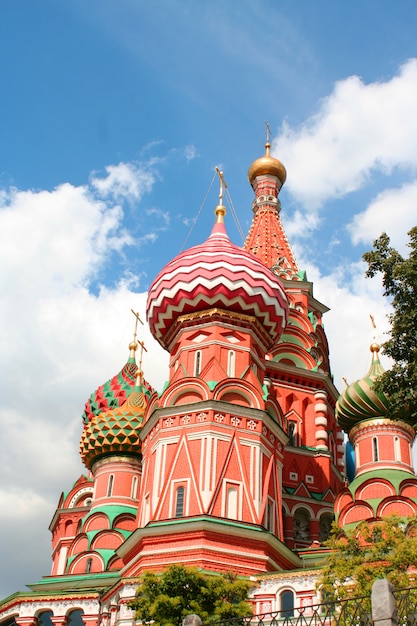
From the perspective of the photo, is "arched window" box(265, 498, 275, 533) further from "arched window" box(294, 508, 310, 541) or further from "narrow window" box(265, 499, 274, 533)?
"arched window" box(294, 508, 310, 541)

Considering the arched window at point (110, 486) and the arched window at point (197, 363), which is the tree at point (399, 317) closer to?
the arched window at point (197, 363)

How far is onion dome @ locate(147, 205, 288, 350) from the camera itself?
23.7 meters

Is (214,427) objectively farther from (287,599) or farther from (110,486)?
(110,486)

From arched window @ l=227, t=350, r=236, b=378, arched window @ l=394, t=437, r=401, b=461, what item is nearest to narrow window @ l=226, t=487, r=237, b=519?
arched window @ l=227, t=350, r=236, b=378

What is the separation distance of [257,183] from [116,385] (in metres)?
13.0

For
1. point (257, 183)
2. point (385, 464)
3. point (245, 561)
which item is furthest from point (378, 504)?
point (257, 183)

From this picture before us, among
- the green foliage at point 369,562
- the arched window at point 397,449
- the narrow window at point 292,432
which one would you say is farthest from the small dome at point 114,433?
the green foliage at point 369,562

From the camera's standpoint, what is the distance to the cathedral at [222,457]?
19641 millimetres

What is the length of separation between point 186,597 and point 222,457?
5.77 meters

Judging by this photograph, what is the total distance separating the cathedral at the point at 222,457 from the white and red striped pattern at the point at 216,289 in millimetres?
Answer: 44

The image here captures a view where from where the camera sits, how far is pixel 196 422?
21328 millimetres

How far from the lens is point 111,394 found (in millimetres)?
28781

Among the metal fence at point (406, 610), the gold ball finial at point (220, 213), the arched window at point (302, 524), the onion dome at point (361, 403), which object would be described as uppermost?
the gold ball finial at point (220, 213)

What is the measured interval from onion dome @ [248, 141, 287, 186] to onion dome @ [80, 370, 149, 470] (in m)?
14.4
